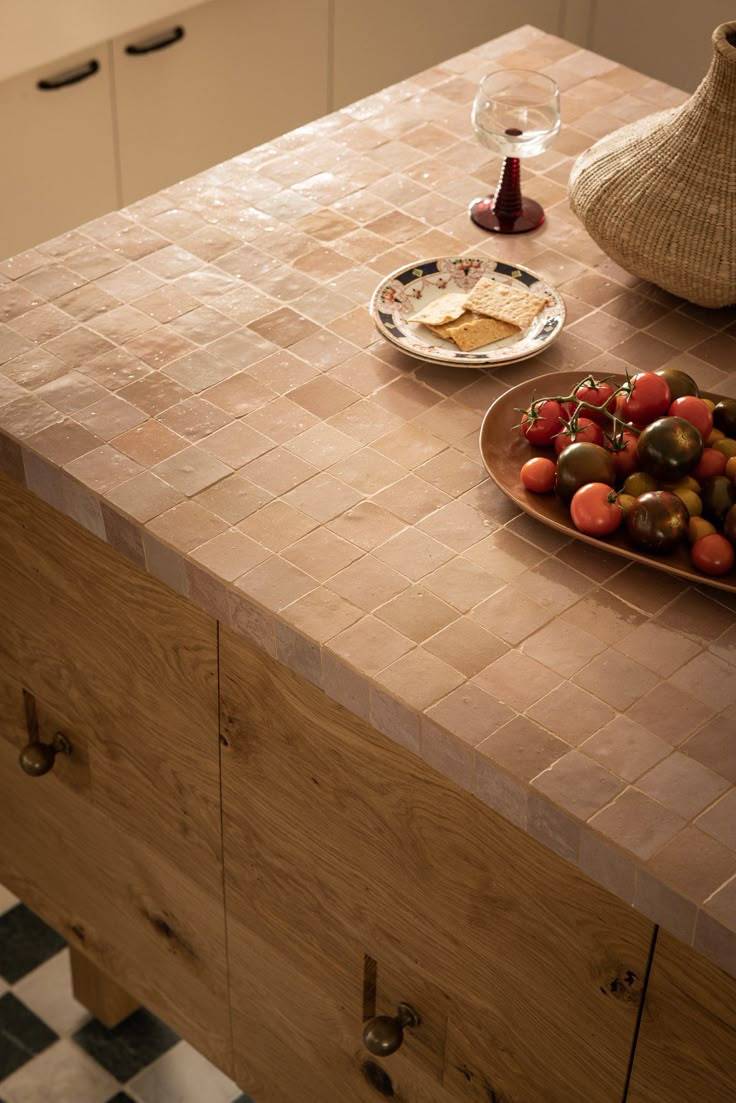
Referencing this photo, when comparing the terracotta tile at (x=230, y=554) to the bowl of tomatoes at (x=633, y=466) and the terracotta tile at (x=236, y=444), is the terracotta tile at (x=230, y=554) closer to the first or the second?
the terracotta tile at (x=236, y=444)

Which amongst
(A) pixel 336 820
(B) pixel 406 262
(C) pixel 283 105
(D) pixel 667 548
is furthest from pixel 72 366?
(C) pixel 283 105

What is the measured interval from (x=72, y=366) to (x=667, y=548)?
2.17ft

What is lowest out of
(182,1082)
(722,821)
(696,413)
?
(182,1082)

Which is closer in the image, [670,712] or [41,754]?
[670,712]

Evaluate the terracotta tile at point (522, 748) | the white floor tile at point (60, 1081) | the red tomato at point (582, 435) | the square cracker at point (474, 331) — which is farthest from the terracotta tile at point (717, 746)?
the white floor tile at point (60, 1081)

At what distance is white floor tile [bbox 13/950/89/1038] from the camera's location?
2.42m

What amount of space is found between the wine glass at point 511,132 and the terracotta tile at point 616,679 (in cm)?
71

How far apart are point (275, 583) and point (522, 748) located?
0.28 meters

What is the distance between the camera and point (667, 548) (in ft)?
4.51

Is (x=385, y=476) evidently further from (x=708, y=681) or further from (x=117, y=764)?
(x=117, y=764)

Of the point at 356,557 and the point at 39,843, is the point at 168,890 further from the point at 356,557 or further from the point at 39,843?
the point at 356,557

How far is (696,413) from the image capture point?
1446mm

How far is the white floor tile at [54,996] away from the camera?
242cm

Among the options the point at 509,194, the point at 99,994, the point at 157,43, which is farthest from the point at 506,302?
the point at 157,43
